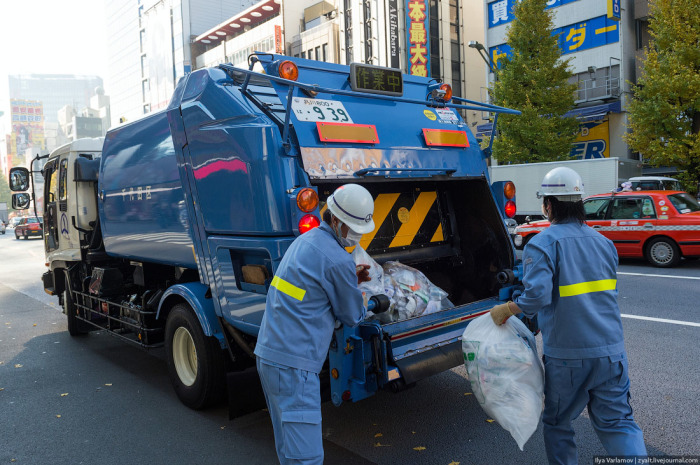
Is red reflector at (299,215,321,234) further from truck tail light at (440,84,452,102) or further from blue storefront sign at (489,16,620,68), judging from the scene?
blue storefront sign at (489,16,620,68)

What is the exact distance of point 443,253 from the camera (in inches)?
200

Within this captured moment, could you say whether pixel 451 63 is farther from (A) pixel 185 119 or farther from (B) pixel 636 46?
(A) pixel 185 119

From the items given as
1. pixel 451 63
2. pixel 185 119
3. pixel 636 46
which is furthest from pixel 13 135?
pixel 185 119

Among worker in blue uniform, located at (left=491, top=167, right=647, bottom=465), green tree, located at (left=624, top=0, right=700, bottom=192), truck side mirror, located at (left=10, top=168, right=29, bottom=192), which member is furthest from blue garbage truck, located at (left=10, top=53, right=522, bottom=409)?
green tree, located at (left=624, top=0, right=700, bottom=192)

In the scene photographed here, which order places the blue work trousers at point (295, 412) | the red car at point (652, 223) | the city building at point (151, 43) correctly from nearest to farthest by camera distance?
the blue work trousers at point (295, 412) → the red car at point (652, 223) → the city building at point (151, 43)

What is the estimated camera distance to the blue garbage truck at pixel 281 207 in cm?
349

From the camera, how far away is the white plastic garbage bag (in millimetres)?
2902

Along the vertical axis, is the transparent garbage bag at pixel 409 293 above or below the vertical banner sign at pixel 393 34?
below

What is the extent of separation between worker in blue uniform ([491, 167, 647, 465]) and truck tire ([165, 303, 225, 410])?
8.21ft

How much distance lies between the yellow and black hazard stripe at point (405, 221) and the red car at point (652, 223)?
237 inches

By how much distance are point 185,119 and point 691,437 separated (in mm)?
4218

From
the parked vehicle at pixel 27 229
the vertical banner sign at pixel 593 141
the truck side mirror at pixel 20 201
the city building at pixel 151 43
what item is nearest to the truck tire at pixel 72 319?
the truck side mirror at pixel 20 201

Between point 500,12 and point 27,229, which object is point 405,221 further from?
point 27,229

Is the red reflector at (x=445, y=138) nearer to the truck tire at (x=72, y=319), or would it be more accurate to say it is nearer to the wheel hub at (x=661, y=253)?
the truck tire at (x=72, y=319)
